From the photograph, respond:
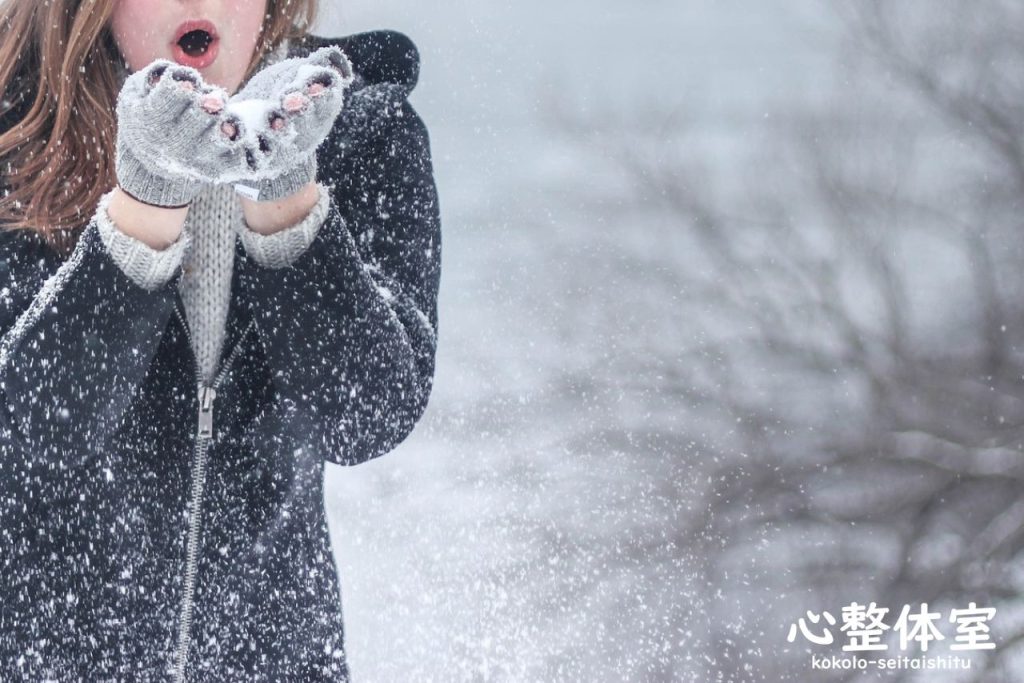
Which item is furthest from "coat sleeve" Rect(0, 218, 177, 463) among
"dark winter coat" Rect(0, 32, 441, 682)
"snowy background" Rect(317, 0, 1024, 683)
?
"snowy background" Rect(317, 0, 1024, 683)

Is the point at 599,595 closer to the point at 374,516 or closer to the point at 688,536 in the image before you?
the point at 688,536

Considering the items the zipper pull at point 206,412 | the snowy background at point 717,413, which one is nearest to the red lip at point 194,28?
the zipper pull at point 206,412

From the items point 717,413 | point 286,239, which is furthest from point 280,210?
point 717,413

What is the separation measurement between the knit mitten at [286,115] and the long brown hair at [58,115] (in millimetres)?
160

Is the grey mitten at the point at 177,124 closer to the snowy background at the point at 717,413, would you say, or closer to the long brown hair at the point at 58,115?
the long brown hair at the point at 58,115

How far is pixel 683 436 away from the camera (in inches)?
315

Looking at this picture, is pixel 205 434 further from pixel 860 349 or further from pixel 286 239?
pixel 860 349

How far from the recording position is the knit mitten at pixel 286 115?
661mm

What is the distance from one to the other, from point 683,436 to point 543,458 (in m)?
0.91

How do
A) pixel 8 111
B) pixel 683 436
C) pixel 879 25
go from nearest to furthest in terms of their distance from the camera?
pixel 8 111 < pixel 683 436 < pixel 879 25

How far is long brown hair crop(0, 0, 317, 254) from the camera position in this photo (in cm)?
80

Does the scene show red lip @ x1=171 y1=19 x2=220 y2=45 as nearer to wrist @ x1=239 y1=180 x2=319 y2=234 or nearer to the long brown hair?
the long brown hair

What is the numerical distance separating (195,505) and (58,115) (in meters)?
0.27

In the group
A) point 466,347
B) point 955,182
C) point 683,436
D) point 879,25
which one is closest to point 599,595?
point 683,436
